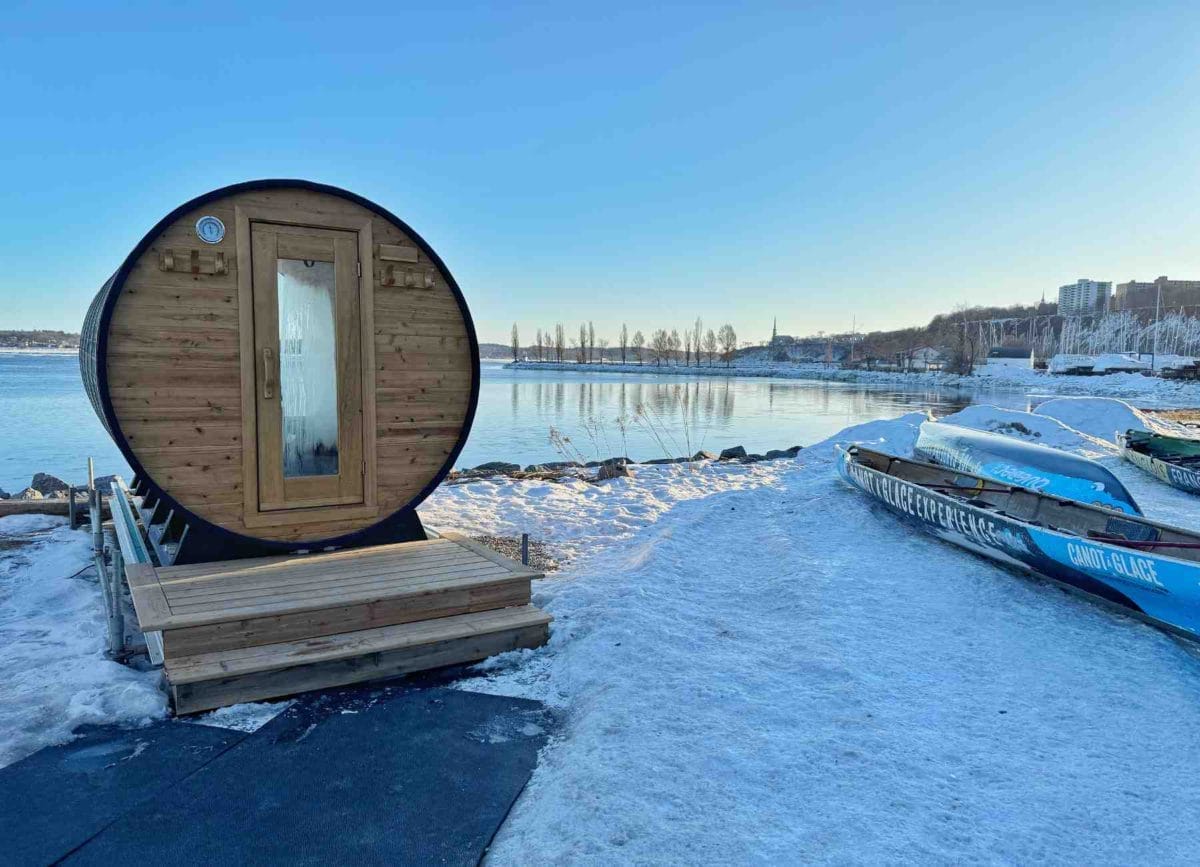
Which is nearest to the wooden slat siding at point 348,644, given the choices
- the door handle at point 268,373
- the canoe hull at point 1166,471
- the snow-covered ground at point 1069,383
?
the door handle at point 268,373

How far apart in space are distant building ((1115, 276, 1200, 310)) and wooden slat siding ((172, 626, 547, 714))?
16242 centimetres

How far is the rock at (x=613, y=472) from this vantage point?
10.6 meters

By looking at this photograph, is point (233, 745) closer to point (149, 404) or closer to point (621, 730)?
point (621, 730)

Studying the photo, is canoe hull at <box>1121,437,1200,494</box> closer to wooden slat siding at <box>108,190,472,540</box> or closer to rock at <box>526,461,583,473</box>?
rock at <box>526,461,583,473</box>

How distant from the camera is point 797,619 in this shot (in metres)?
4.90

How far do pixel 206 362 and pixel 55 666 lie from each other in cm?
195

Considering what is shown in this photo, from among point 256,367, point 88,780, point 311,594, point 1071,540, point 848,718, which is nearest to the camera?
point 88,780

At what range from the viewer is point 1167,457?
1177 centimetres

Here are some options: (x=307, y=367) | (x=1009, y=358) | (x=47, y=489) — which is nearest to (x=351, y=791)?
(x=307, y=367)

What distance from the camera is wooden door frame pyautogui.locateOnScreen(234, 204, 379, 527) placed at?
4766 mm

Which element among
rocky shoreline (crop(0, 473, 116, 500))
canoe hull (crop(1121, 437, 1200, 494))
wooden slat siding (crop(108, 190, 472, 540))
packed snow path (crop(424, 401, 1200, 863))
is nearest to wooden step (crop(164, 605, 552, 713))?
packed snow path (crop(424, 401, 1200, 863))

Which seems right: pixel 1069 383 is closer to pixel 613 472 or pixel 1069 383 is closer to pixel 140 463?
pixel 613 472

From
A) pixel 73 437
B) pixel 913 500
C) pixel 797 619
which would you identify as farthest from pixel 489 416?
pixel 797 619

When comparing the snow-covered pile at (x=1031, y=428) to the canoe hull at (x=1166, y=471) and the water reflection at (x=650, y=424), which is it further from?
the water reflection at (x=650, y=424)
